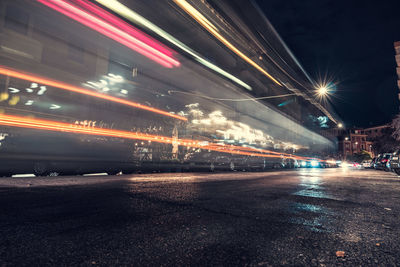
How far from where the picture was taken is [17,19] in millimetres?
4766

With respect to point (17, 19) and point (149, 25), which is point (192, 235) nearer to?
point (17, 19)

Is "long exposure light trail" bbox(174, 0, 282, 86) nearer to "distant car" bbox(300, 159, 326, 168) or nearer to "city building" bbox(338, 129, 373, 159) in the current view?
"distant car" bbox(300, 159, 326, 168)

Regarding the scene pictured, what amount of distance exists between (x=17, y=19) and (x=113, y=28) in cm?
222

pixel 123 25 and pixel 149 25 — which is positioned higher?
pixel 149 25

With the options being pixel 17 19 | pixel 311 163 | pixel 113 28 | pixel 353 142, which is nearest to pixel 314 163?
pixel 311 163

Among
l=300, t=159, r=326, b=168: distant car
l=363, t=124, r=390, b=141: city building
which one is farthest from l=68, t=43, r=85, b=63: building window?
l=363, t=124, r=390, b=141: city building

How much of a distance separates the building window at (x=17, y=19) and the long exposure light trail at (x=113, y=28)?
55cm

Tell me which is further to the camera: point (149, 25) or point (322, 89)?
point (322, 89)

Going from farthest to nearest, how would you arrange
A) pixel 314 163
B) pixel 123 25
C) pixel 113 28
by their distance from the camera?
1. pixel 314 163
2. pixel 123 25
3. pixel 113 28

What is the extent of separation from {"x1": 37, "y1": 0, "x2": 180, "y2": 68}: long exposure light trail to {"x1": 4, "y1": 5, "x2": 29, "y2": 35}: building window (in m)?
0.55

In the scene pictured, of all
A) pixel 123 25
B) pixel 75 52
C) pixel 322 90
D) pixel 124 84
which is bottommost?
pixel 124 84

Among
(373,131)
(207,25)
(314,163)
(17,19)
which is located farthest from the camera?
(373,131)

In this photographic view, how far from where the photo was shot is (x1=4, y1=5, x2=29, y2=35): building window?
472 cm

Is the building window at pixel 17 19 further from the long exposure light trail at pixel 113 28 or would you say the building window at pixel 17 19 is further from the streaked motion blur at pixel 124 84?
the long exposure light trail at pixel 113 28
